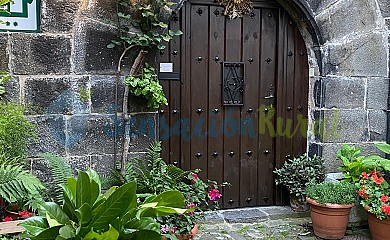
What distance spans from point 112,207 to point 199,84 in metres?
2.08

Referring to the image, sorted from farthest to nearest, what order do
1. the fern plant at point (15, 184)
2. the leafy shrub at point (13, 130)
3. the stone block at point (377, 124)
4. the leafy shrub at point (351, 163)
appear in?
the stone block at point (377, 124) → the leafy shrub at point (351, 163) → the leafy shrub at point (13, 130) → the fern plant at point (15, 184)

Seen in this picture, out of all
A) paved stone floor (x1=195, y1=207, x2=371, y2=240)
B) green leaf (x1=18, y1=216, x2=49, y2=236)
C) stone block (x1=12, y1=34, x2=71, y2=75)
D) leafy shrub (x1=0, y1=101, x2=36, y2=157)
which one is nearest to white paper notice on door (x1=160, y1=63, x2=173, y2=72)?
stone block (x1=12, y1=34, x2=71, y2=75)

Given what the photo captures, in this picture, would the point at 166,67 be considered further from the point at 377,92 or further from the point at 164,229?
the point at 377,92

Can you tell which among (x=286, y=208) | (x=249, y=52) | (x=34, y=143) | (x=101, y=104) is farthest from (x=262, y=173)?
(x=34, y=143)

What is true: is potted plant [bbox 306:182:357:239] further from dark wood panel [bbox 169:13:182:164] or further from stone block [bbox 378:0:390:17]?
stone block [bbox 378:0:390:17]

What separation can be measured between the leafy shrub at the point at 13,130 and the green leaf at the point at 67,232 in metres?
1.11

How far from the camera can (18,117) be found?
10.7ft

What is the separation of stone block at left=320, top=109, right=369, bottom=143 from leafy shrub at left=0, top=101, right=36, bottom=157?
8.52 feet

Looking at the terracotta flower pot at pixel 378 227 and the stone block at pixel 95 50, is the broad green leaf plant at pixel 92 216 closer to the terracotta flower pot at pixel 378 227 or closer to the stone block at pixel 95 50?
the stone block at pixel 95 50

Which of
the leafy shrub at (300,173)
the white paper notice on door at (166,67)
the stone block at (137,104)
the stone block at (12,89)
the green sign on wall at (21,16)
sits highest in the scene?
the green sign on wall at (21,16)

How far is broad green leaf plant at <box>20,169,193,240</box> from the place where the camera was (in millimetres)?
2232

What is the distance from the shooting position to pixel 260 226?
409cm

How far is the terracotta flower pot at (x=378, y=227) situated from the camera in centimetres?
372

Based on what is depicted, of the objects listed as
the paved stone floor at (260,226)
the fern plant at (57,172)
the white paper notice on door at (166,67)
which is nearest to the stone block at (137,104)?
the white paper notice on door at (166,67)
